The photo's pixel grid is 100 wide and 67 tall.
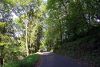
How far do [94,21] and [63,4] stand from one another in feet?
29.8

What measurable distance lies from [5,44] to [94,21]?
12936 mm

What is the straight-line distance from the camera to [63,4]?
39250mm

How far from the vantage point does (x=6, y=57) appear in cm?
3619

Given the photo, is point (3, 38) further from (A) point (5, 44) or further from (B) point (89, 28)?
(B) point (89, 28)

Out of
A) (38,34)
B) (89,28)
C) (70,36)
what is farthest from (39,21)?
(89,28)

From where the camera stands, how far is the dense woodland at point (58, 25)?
26.6 metres

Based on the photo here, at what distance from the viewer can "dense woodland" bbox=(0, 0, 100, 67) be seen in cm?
2657

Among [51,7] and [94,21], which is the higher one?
[51,7]

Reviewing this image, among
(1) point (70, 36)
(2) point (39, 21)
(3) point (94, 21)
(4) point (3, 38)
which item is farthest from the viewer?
(2) point (39, 21)

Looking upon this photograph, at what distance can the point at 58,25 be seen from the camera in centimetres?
4144

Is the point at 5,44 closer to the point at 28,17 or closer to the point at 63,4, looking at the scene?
the point at 63,4

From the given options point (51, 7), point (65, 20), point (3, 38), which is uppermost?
point (51, 7)

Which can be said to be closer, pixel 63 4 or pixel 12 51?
pixel 12 51

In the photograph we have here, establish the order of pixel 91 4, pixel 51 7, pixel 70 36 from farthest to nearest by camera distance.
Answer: pixel 51 7
pixel 70 36
pixel 91 4
